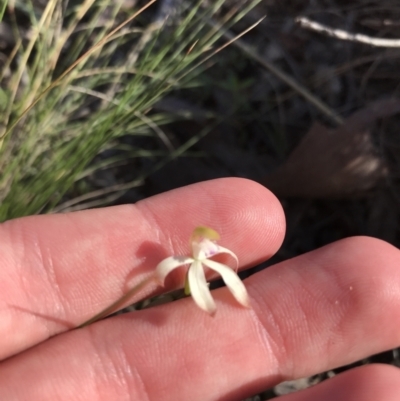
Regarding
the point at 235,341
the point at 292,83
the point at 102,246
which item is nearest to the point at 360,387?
the point at 235,341

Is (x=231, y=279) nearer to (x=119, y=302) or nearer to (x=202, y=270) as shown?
(x=202, y=270)

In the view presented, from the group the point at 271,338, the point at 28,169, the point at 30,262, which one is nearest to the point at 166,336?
the point at 271,338

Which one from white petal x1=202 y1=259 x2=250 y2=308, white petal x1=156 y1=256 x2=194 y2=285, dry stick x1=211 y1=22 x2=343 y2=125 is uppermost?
dry stick x1=211 y1=22 x2=343 y2=125

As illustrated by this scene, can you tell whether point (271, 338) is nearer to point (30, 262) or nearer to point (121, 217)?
point (121, 217)

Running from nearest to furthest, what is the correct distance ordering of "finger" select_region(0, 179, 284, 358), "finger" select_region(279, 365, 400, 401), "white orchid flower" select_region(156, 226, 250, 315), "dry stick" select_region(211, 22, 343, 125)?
"finger" select_region(279, 365, 400, 401) → "white orchid flower" select_region(156, 226, 250, 315) → "finger" select_region(0, 179, 284, 358) → "dry stick" select_region(211, 22, 343, 125)

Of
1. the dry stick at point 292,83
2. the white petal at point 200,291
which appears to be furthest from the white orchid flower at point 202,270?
the dry stick at point 292,83

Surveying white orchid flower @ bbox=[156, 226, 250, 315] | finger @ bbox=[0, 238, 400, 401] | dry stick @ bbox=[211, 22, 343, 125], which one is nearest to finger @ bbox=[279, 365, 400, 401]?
finger @ bbox=[0, 238, 400, 401]

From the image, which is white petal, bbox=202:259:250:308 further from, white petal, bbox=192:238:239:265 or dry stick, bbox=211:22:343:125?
dry stick, bbox=211:22:343:125
